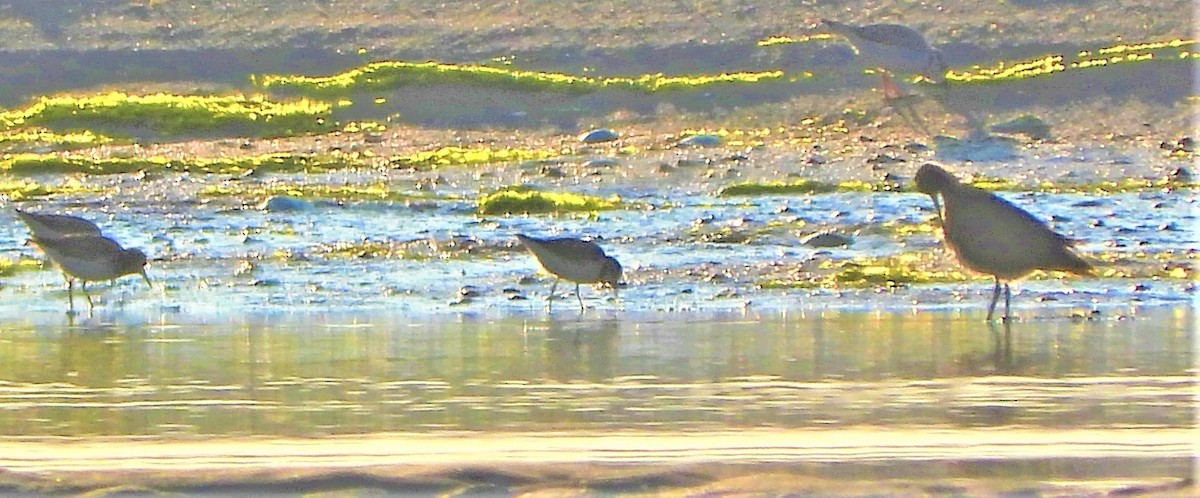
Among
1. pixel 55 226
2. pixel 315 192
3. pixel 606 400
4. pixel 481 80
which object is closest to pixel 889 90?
pixel 481 80

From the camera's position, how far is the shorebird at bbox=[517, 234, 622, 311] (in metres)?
10.5

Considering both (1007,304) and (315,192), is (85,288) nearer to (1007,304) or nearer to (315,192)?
(1007,304)

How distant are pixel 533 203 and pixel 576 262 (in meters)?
3.96

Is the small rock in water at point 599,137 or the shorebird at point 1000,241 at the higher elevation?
the small rock in water at point 599,137

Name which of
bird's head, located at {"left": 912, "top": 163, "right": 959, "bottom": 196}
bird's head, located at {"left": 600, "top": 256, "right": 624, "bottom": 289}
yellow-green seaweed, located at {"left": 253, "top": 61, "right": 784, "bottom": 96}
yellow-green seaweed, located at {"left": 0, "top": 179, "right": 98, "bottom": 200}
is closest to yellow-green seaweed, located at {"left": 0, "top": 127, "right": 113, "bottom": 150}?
yellow-green seaweed, located at {"left": 253, "top": 61, "right": 784, "bottom": 96}

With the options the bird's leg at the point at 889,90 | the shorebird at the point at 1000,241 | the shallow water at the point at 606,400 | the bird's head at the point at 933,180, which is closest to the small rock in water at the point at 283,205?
the shallow water at the point at 606,400

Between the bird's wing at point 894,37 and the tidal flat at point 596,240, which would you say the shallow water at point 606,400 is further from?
the bird's wing at point 894,37

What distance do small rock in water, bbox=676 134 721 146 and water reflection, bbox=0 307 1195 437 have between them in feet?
29.9

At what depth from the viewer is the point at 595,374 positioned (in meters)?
7.14

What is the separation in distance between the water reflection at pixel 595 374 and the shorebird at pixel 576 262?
91 cm

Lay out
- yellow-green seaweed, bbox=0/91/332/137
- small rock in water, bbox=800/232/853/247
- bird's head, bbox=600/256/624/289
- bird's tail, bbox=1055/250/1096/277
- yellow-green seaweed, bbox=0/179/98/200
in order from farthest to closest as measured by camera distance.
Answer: yellow-green seaweed, bbox=0/91/332/137 < yellow-green seaweed, bbox=0/179/98/200 < small rock in water, bbox=800/232/853/247 < bird's head, bbox=600/256/624/289 < bird's tail, bbox=1055/250/1096/277

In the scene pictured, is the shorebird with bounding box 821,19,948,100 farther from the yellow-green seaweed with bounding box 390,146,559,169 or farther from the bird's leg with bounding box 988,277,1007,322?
the bird's leg with bounding box 988,277,1007,322

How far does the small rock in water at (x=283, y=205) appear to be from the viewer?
14547 millimetres

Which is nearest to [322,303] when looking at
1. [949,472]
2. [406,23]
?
[949,472]
